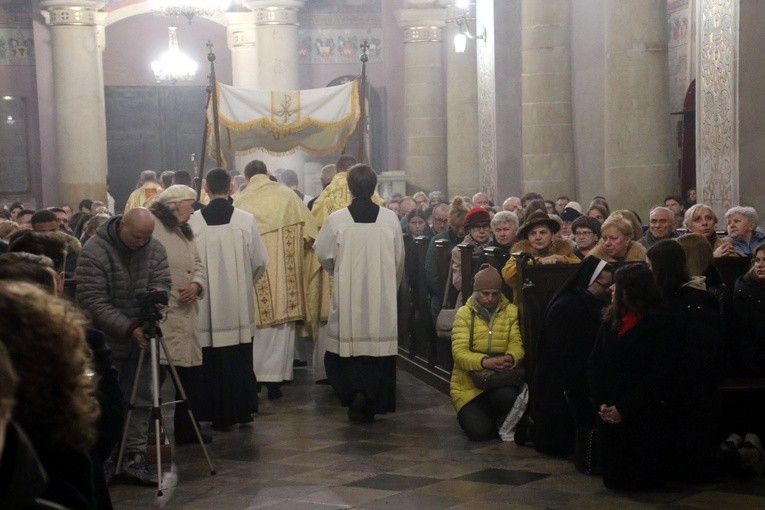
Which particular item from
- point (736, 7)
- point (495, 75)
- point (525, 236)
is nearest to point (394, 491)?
point (525, 236)

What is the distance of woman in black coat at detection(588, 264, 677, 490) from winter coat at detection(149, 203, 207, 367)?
8.63 ft

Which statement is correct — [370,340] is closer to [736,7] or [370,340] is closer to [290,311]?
[290,311]

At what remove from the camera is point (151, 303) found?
270 inches

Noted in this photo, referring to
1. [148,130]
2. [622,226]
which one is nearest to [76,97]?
[148,130]

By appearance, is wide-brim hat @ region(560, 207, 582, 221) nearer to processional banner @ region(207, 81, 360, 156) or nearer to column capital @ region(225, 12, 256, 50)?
processional banner @ region(207, 81, 360, 156)

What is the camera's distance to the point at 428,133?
23719mm

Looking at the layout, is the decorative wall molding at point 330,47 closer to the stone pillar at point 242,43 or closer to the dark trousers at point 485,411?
the stone pillar at point 242,43

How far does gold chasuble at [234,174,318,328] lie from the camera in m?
10.3

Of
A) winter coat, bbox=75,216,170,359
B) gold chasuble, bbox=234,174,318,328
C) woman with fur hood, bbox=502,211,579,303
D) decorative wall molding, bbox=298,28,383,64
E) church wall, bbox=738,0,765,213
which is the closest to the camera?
winter coat, bbox=75,216,170,359

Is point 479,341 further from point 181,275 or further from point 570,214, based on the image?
point 570,214

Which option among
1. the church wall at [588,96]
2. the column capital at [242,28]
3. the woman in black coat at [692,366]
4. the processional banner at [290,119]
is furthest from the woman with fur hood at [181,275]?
the column capital at [242,28]

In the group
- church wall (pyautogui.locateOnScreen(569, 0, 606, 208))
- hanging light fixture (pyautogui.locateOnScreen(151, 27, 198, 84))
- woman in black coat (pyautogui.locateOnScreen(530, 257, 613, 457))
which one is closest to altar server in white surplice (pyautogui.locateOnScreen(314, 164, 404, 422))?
woman in black coat (pyautogui.locateOnScreen(530, 257, 613, 457))

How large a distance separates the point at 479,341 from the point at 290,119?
5527 millimetres

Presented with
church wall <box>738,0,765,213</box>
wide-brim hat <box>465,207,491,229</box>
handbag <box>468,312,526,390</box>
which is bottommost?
handbag <box>468,312,526,390</box>
